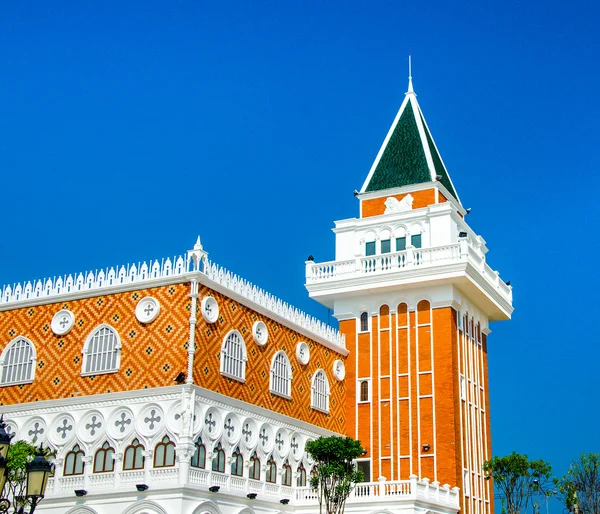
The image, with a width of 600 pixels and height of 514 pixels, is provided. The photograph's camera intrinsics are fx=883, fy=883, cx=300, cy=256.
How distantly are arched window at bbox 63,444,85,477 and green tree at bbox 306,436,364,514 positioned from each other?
6629 mm

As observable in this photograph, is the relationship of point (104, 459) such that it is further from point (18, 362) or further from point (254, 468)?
point (254, 468)

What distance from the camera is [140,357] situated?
83.7 ft

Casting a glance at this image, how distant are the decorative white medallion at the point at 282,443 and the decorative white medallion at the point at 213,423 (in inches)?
138

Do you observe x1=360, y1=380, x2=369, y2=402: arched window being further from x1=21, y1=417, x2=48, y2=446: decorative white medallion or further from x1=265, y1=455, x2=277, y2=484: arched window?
x1=21, y1=417, x2=48, y2=446: decorative white medallion

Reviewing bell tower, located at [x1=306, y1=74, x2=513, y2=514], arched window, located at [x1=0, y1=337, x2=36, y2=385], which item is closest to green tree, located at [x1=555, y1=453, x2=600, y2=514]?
bell tower, located at [x1=306, y1=74, x2=513, y2=514]

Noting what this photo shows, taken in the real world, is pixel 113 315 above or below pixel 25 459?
above

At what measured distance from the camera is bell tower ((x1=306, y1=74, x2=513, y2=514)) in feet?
105

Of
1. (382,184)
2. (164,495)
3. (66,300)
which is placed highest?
(382,184)

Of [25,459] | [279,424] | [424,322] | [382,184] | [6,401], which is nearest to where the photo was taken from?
[25,459]

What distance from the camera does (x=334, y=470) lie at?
25.5 meters

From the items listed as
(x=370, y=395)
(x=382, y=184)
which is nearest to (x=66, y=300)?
(x=370, y=395)

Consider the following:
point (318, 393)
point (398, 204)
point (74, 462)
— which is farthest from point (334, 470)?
point (398, 204)

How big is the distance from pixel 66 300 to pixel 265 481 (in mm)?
8411

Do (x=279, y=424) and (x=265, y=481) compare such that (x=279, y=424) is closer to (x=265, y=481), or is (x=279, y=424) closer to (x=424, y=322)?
(x=265, y=481)
